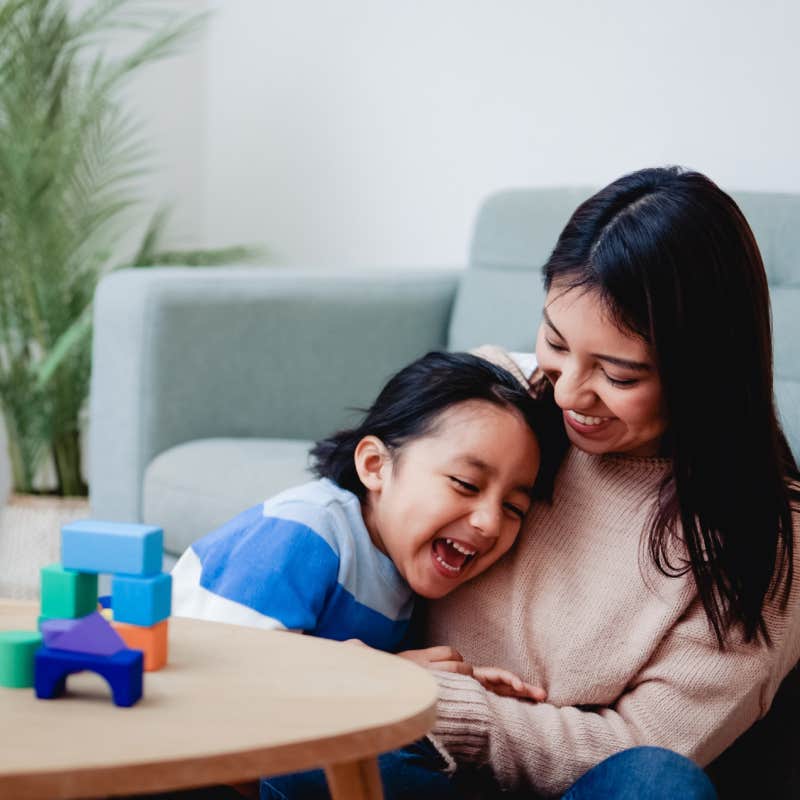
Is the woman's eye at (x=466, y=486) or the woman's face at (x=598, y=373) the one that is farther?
the woman's eye at (x=466, y=486)

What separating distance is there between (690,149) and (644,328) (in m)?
1.34

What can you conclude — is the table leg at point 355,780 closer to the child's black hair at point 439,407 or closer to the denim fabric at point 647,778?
the denim fabric at point 647,778

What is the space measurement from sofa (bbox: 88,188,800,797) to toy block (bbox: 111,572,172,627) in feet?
3.50

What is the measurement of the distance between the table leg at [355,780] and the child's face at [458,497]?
46cm

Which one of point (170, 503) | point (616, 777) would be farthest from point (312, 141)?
point (616, 777)

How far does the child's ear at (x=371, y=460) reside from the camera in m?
1.36

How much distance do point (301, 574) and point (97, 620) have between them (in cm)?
41

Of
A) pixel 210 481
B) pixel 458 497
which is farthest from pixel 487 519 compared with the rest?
pixel 210 481

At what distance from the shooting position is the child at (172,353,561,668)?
117 cm

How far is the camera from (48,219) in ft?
9.02

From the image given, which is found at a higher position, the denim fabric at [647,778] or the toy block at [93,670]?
the toy block at [93,670]

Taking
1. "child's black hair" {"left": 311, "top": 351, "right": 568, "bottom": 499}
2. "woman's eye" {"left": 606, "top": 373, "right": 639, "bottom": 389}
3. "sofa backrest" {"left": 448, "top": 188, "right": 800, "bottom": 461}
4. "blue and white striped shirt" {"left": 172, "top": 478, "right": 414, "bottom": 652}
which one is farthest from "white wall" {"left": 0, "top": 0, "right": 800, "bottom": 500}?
"blue and white striped shirt" {"left": 172, "top": 478, "right": 414, "bottom": 652}

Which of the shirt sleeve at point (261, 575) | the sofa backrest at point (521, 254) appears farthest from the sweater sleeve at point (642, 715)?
the sofa backrest at point (521, 254)

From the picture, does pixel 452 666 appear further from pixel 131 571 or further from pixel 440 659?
pixel 131 571
